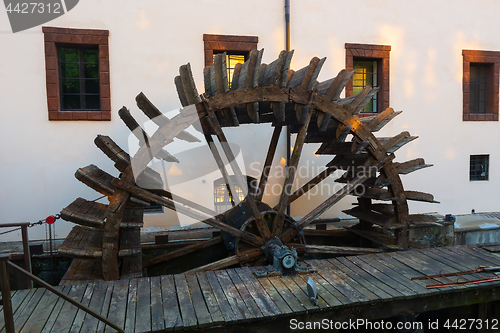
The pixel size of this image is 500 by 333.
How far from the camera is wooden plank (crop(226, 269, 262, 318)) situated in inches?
127

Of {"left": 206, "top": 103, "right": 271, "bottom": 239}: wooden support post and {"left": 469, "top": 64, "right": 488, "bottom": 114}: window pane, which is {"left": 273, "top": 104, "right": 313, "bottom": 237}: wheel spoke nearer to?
{"left": 206, "top": 103, "right": 271, "bottom": 239}: wooden support post

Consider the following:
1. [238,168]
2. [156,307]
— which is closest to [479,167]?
[238,168]

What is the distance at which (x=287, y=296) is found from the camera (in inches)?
140

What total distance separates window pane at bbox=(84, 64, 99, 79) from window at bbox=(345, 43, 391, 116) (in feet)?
16.3

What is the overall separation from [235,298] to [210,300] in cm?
25

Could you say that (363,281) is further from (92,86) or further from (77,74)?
(77,74)

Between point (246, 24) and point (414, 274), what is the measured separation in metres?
5.25

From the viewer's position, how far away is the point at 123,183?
13.3 feet

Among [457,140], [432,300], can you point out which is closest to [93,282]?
[432,300]

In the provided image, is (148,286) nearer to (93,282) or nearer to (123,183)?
(93,282)

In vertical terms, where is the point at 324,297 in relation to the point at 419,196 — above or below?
below

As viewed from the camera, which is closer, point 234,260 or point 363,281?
point 363,281

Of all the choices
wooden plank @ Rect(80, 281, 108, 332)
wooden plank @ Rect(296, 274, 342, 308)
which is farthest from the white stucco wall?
wooden plank @ Rect(296, 274, 342, 308)

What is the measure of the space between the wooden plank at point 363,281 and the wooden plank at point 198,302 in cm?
173
